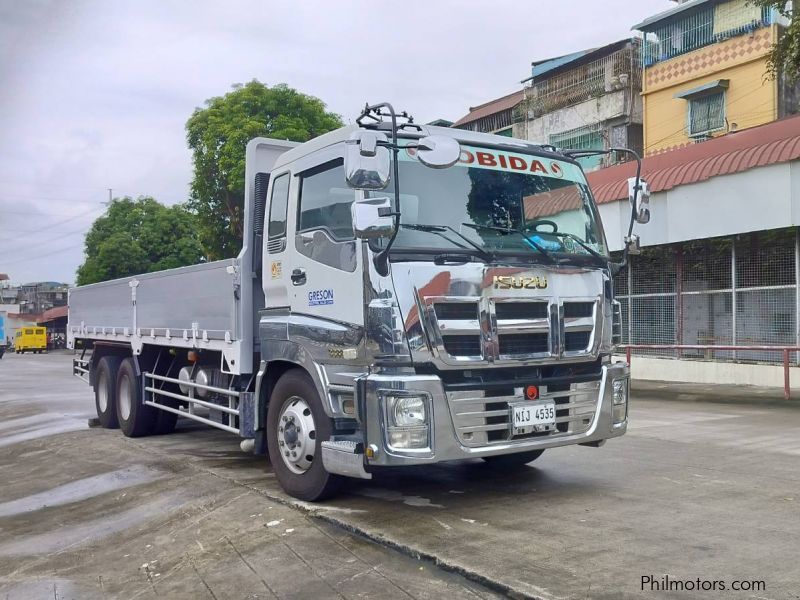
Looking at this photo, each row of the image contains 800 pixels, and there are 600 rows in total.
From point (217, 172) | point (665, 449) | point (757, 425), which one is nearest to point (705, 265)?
point (757, 425)

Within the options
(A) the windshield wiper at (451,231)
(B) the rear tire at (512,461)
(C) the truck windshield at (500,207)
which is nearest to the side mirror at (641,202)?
(C) the truck windshield at (500,207)

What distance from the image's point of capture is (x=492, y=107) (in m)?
34.2

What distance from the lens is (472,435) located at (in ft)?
16.8

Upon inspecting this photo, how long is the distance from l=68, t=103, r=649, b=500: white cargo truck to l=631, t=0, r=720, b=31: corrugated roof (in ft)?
68.3

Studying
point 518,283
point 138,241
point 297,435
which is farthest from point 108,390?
point 138,241

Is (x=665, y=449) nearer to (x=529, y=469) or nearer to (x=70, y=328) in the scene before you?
(x=529, y=469)

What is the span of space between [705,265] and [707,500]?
1128cm

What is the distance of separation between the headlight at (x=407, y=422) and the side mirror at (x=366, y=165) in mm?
A: 1320

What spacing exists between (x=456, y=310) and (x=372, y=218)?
84 centimetres

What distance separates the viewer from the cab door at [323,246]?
207 inches

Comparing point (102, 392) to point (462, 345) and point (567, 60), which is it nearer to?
point (462, 345)

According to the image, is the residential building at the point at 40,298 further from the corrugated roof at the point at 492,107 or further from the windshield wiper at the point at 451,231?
the windshield wiper at the point at 451,231

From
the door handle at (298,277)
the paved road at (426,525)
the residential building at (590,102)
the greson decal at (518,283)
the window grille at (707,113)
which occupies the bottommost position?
the paved road at (426,525)

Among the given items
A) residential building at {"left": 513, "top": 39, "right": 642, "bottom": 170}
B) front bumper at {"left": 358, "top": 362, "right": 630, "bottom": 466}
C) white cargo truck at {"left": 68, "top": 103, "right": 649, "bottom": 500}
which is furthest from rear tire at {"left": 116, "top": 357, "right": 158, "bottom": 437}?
residential building at {"left": 513, "top": 39, "right": 642, "bottom": 170}
